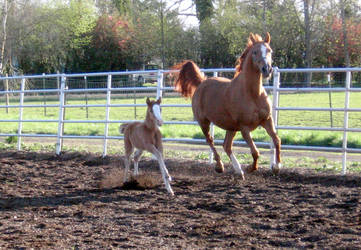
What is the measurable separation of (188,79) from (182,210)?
3.86 m

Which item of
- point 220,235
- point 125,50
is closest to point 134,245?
point 220,235

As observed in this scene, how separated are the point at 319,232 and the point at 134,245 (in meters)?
1.74

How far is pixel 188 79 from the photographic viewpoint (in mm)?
9344

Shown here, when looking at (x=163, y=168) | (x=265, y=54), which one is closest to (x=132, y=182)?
(x=163, y=168)

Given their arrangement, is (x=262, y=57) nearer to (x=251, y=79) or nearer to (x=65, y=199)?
(x=251, y=79)

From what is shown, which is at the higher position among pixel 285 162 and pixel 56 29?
pixel 56 29

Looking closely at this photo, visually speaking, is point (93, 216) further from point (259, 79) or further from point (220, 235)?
point (259, 79)

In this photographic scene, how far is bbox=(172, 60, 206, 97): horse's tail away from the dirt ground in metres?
1.42

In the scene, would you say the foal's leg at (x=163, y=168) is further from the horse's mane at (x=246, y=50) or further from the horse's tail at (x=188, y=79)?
the horse's tail at (x=188, y=79)

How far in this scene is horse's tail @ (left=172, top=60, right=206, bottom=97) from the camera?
30.4 feet

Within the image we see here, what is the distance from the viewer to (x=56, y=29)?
121 ft

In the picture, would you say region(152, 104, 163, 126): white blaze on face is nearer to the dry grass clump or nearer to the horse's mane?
the dry grass clump

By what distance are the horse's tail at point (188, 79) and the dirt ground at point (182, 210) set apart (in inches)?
55.7

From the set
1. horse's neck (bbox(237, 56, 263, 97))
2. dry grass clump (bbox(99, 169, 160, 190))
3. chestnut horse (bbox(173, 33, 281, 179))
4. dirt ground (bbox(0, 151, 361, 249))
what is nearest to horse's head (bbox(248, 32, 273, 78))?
chestnut horse (bbox(173, 33, 281, 179))
